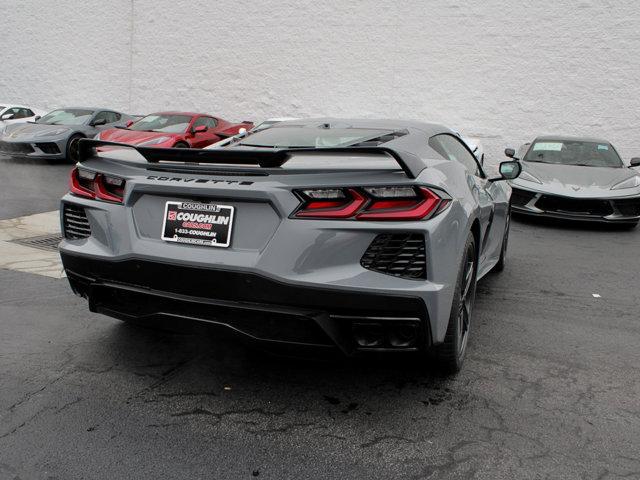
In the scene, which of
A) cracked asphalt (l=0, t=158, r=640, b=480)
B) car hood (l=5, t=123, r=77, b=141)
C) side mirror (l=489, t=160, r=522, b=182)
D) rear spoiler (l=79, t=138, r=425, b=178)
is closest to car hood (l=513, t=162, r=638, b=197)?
side mirror (l=489, t=160, r=522, b=182)

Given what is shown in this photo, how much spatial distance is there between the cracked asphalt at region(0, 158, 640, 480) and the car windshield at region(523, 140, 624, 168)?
592 cm

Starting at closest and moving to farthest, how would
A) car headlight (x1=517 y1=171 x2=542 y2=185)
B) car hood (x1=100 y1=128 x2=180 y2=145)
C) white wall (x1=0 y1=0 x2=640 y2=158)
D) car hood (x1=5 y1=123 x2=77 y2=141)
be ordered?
car headlight (x1=517 y1=171 x2=542 y2=185) < car hood (x1=100 y1=128 x2=180 y2=145) < car hood (x1=5 y1=123 x2=77 y2=141) < white wall (x1=0 y1=0 x2=640 y2=158)

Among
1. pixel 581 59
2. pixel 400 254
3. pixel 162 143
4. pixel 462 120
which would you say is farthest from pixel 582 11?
pixel 400 254

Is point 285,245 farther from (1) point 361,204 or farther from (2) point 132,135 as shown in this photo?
(2) point 132,135

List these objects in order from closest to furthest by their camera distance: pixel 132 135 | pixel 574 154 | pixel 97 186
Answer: pixel 97 186
pixel 574 154
pixel 132 135

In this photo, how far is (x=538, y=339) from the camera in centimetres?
384

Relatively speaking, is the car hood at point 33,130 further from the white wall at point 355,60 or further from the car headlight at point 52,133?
the white wall at point 355,60

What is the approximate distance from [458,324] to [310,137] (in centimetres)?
149

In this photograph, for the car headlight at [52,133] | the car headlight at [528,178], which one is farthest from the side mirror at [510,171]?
the car headlight at [52,133]

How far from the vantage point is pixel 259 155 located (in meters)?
2.58

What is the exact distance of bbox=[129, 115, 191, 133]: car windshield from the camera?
41.3 feet

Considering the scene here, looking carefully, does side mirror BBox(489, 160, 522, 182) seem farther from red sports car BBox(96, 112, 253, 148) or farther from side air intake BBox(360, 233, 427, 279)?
red sports car BBox(96, 112, 253, 148)

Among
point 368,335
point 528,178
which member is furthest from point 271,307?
point 528,178

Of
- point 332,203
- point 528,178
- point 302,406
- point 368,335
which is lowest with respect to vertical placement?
point 528,178
